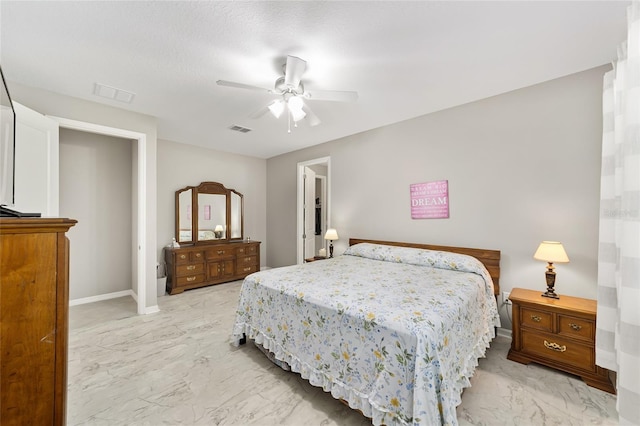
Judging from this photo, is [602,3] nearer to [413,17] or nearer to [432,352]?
[413,17]

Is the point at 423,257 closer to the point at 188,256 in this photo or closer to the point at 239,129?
the point at 239,129

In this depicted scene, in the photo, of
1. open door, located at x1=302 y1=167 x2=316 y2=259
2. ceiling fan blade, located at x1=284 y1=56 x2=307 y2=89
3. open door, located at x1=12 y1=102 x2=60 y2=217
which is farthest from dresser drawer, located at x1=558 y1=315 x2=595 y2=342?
open door, located at x1=12 y1=102 x2=60 y2=217

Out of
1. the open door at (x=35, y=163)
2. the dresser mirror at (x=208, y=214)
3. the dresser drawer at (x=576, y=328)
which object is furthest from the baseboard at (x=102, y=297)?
the dresser drawer at (x=576, y=328)

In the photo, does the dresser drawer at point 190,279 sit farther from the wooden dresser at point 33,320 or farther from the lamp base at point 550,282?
the lamp base at point 550,282

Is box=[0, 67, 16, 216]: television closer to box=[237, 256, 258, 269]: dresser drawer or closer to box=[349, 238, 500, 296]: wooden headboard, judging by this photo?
box=[237, 256, 258, 269]: dresser drawer

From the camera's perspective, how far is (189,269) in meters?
4.33

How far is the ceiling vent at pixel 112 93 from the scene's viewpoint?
263 cm

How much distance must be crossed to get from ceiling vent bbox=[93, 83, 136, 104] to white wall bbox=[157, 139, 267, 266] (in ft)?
5.28

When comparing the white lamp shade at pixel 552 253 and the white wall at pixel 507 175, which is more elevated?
the white wall at pixel 507 175

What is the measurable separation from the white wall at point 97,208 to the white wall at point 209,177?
471 mm

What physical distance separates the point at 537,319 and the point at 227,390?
258cm

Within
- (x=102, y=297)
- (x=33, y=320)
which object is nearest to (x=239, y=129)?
(x=102, y=297)

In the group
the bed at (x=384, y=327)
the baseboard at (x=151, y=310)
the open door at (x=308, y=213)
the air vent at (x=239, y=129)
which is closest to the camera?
the bed at (x=384, y=327)

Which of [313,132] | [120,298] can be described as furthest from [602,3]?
[120,298]
